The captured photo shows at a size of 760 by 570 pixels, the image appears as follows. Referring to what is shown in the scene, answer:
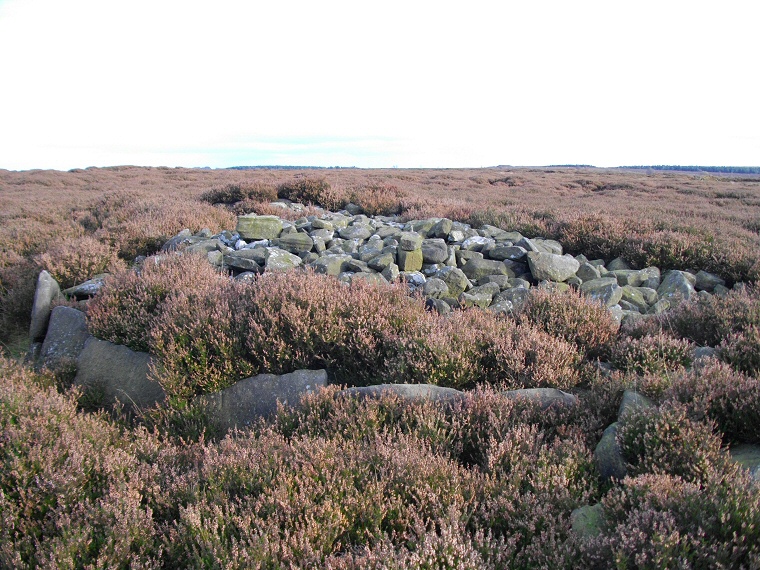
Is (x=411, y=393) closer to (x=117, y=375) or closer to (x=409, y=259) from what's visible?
(x=117, y=375)

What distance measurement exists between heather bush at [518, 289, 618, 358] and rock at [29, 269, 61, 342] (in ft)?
22.0

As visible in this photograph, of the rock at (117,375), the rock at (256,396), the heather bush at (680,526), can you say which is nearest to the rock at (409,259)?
the rock at (256,396)

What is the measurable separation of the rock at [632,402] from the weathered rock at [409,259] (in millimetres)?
4230

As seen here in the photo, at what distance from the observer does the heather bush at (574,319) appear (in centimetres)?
521

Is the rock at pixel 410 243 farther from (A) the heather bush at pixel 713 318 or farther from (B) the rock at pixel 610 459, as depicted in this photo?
(B) the rock at pixel 610 459

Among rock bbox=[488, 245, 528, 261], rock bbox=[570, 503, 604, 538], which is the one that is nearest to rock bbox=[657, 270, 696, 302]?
rock bbox=[488, 245, 528, 261]

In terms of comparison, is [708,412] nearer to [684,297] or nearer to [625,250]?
[684,297]

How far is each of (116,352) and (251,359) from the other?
5.89 ft

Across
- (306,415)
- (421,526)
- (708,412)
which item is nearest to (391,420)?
(306,415)

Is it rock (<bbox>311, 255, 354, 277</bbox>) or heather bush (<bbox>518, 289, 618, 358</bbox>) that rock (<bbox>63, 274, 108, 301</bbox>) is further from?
heather bush (<bbox>518, 289, 618, 358</bbox>)

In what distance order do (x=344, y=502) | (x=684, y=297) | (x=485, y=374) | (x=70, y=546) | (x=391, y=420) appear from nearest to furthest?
(x=70, y=546) → (x=344, y=502) → (x=391, y=420) → (x=485, y=374) → (x=684, y=297)

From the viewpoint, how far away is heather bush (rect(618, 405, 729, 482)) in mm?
2861

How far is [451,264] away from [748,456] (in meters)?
5.08

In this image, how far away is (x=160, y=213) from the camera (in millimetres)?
10609
